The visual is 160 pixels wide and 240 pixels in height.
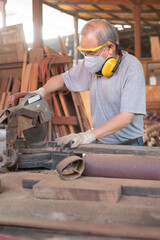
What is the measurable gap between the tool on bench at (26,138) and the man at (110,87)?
14 centimetres

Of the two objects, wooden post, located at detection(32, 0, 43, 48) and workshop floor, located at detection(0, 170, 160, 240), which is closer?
workshop floor, located at detection(0, 170, 160, 240)

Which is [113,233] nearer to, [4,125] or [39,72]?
[4,125]

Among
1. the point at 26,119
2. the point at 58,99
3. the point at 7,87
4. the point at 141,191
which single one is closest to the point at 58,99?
the point at 58,99

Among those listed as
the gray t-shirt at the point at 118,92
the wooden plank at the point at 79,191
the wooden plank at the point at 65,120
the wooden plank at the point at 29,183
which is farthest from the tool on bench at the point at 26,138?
the wooden plank at the point at 65,120

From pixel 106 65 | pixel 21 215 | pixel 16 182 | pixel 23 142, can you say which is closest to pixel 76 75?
pixel 106 65

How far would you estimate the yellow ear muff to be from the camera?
2130 mm

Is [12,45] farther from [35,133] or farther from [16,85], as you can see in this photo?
[35,133]

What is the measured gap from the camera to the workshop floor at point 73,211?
3.25 ft

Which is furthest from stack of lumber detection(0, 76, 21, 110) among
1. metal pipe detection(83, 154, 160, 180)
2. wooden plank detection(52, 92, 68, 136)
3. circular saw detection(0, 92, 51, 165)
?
metal pipe detection(83, 154, 160, 180)

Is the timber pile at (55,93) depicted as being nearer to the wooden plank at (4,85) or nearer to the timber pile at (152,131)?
the wooden plank at (4,85)

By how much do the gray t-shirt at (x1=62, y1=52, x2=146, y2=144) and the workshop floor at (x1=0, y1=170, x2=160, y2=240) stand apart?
2.88ft

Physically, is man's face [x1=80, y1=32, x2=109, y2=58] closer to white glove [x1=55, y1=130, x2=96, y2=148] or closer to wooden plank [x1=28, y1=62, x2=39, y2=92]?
white glove [x1=55, y1=130, x2=96, y2=148]

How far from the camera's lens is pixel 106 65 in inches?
84.5

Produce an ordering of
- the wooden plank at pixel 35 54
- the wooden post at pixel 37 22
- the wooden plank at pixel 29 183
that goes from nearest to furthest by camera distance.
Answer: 1. the wooden plank at pixel 29 183
2. the wooden plank at pixel 35 54
3. the wooden post at pixel 37 22
